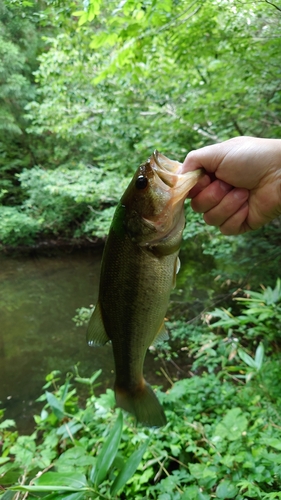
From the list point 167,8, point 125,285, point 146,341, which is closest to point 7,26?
point 167,8

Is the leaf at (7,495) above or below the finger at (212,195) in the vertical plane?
below

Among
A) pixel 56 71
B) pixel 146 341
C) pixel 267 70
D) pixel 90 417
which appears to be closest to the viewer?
pixel 146 341

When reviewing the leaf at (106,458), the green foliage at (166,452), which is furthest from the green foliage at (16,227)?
the leaf at (106,458)

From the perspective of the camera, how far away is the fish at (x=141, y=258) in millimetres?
1144

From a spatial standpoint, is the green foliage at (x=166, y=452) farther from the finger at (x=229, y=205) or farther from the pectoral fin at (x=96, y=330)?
the finger at (x=229, y=205)

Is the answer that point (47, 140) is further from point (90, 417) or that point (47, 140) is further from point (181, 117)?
point (90, 417)

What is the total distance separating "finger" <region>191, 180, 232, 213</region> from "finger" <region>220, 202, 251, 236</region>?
0.14m

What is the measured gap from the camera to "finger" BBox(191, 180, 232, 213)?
4.66 ft

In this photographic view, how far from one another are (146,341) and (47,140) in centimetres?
682

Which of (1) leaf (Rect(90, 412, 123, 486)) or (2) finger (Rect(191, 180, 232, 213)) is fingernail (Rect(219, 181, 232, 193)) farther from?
(1) leaf (Rect(90, 412, 123, 486))

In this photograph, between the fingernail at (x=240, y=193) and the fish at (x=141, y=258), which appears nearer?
the fish at (x=141, y=258)

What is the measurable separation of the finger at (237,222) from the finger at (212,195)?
14cm

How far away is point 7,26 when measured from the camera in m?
2.26

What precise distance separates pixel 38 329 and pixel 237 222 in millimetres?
5160
